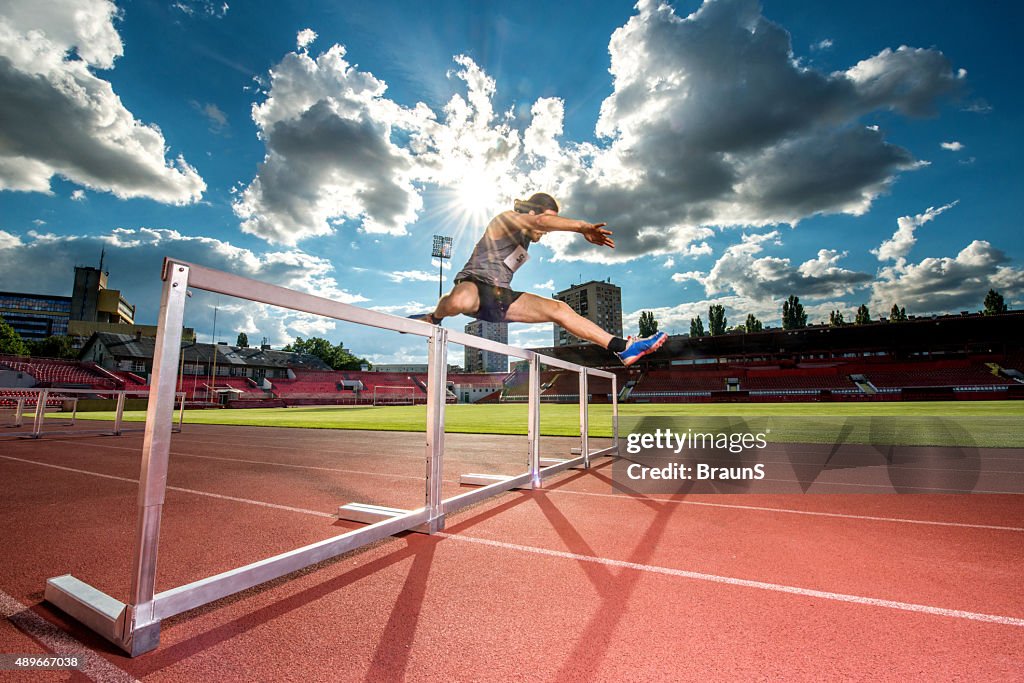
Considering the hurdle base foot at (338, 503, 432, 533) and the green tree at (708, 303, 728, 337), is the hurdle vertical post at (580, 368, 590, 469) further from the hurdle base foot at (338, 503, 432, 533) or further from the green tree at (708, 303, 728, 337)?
the green tree at (708, 303, 728, 337)

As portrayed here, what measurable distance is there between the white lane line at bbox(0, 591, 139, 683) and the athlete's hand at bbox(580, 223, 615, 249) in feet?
13.6

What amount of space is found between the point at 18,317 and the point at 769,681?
16076 cm

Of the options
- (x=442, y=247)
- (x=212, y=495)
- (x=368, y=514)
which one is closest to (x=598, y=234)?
(x=368, y=514)

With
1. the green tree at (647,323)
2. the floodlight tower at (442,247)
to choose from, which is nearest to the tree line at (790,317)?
the green tree at (647,323)

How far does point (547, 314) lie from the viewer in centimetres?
460

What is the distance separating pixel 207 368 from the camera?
2197 inches

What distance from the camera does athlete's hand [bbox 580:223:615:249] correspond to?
430 cm

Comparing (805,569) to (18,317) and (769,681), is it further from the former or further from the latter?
(18,317)

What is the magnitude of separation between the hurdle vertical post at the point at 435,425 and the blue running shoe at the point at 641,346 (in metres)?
1.99

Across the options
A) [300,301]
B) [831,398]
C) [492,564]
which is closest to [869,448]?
[492,564]

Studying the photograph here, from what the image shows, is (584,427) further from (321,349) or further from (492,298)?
(321,349)

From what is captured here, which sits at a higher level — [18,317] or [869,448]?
[18,317]

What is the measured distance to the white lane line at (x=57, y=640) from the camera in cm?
179

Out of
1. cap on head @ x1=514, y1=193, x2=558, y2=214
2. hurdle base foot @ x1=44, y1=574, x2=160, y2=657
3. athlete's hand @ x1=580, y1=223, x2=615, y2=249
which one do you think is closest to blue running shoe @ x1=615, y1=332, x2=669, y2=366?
athlete's hand @ x1=580, y1=223, x2=615, y2=249
